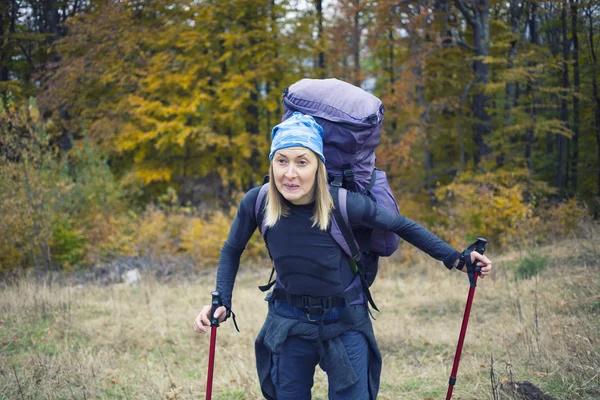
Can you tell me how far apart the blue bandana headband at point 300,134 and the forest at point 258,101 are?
861cm

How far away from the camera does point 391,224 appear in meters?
2.40

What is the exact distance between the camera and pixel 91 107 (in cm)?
1463

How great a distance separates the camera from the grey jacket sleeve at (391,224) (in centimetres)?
238

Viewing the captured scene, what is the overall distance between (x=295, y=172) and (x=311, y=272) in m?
0.48

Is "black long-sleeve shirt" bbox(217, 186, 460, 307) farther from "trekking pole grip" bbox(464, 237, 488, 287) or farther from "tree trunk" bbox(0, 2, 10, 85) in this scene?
"tree trunk" bbox(0, 2, 10, 85)

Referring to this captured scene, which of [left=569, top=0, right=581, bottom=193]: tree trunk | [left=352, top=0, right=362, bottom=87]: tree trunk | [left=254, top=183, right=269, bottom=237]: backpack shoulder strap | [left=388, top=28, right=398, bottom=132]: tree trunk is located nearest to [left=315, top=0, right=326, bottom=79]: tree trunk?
[left=352, top=0, right=362, bottom=87]: tree trunk

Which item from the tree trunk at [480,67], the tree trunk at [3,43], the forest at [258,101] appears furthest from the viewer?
the tree trunk at [480,67]

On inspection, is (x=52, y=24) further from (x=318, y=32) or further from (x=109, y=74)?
(x=318, y=32)

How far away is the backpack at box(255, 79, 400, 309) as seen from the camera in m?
2.41

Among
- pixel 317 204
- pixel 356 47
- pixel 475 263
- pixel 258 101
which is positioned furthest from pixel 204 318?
pixel 258 101

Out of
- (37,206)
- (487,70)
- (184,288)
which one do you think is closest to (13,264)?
(37,206)

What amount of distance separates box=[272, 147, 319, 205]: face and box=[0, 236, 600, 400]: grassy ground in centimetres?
173

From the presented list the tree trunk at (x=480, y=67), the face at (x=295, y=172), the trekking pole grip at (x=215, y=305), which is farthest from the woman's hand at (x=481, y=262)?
the tree trunk at (x=480, y=67)

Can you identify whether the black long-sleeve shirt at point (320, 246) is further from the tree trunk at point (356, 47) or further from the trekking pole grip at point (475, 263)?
the tree trunk at point (356, 47)
